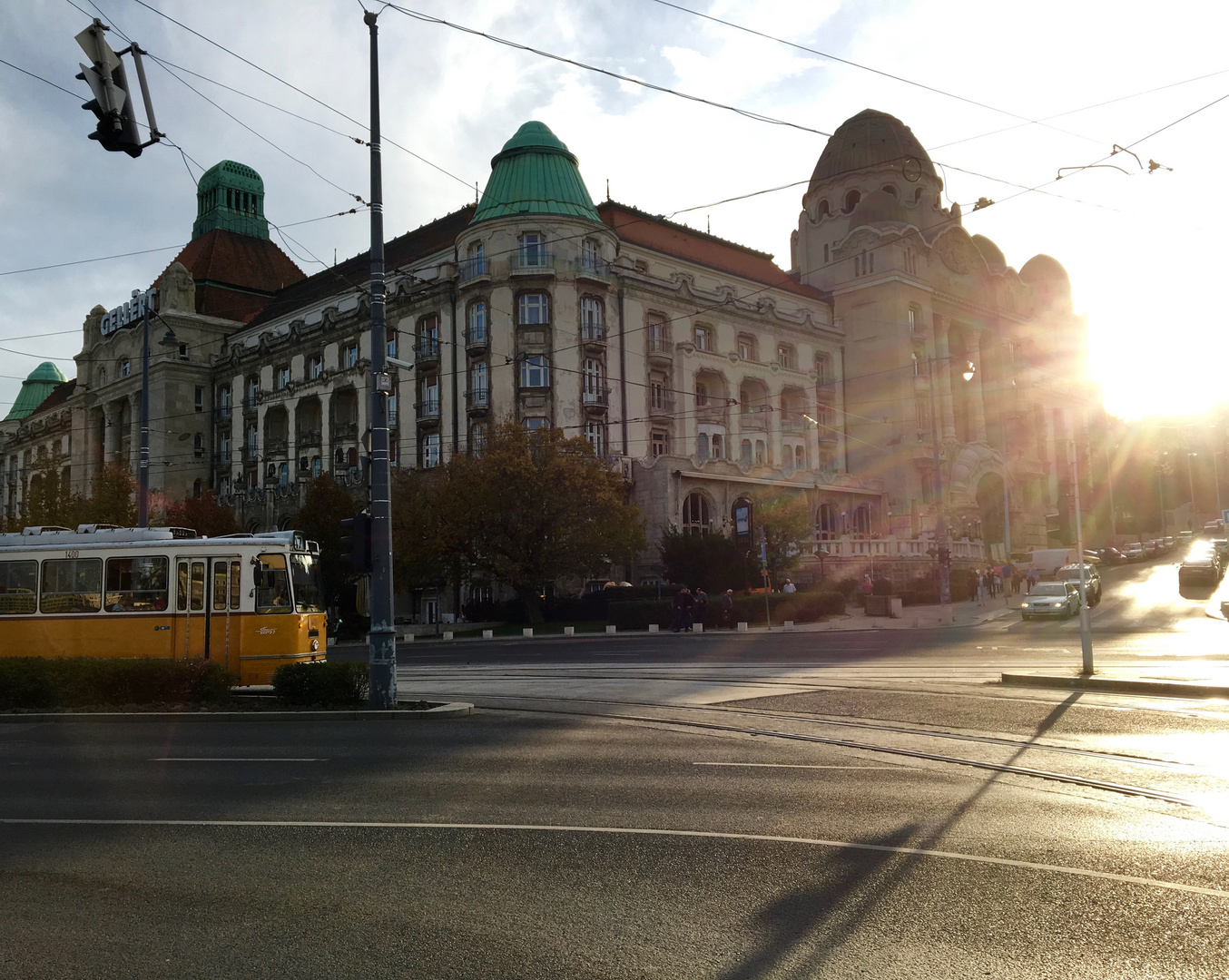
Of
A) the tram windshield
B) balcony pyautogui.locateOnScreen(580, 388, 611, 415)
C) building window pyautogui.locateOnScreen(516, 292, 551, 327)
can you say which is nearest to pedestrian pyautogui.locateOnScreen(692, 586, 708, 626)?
balcony pyautogui.locateOnScreen(580, 388, 611, 415)

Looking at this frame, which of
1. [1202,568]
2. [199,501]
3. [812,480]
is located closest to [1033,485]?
[812,480]

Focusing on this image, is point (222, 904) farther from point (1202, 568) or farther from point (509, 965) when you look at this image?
point (1202, 568)

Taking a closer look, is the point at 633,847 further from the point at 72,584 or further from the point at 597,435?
the point at 597,435

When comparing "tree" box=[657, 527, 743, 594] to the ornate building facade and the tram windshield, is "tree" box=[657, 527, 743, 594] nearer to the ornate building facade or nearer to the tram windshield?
the ornate building facade

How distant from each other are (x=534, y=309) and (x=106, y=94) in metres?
42.7

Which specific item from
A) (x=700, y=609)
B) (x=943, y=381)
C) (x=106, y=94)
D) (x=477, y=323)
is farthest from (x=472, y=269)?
(x=106, y=94)

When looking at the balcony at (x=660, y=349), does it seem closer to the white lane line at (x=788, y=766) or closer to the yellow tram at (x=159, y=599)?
the yellow tram at (x=159, y=599)

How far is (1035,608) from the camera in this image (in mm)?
36688

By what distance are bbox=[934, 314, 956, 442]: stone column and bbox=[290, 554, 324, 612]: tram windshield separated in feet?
182

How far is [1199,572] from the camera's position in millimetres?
44094

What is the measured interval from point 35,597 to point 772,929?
1819 cm

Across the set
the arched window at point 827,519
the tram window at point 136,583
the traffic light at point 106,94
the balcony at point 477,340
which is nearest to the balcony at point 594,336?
the balcony at point 477,340

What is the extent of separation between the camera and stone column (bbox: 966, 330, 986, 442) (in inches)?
2889

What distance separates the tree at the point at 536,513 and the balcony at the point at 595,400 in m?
Result: 9.51
